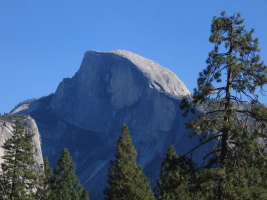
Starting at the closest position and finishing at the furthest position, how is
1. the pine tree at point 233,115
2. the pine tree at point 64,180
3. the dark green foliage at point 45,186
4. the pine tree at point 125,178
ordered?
the pine tree at point 233,115 → the pine tree at point 125,178 → the dark green foliage at point 45,186 → the pine tree at point 64,180

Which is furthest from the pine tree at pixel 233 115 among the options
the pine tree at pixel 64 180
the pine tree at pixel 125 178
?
the pine tree at pixel 64 180

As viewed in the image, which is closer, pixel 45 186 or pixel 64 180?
pixel 45 186

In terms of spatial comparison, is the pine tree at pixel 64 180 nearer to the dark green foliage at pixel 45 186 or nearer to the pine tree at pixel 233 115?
the dark green foliage at pixel 45 186

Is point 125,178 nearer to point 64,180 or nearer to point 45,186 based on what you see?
point 64,180

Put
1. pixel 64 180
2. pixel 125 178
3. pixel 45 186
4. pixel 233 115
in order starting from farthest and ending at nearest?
pixel 64 180
pixel 45 186
pixel 125 178
pixel 233 115

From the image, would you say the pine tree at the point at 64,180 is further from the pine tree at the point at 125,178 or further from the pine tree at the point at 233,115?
the pine tree at the point at 233,115

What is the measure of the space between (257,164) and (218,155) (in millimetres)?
1638

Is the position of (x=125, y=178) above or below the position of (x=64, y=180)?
below

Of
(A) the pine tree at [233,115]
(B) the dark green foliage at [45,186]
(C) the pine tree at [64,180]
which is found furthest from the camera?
(C) the pine tree at [64,180]

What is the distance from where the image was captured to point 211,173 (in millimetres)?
20062

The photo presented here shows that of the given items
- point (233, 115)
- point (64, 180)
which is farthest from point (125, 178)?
point (233, 115)

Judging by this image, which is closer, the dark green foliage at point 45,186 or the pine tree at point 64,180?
the dark green foliage at point 45,186

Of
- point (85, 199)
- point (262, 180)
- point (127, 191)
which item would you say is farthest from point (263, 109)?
point (85, 199)

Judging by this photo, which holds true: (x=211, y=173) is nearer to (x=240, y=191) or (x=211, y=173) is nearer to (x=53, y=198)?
(x=240, y=191)
